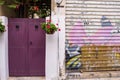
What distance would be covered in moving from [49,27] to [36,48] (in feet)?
3.42

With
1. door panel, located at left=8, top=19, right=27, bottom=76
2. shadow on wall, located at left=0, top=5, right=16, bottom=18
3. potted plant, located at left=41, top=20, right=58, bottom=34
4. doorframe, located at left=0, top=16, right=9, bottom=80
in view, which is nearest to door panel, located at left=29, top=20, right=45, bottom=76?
door panel, located at left=8, top=19, right=27, bottom=76

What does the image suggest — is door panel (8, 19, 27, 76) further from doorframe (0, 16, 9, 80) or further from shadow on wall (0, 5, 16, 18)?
shadow on wall (0, 5, 16, 18)

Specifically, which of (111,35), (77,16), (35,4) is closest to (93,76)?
(111,35)

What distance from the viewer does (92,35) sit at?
27.4 feet

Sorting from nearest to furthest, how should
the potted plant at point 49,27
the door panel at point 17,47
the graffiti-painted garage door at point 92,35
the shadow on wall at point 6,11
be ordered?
the potted plant at point 49,27 < the door panel at point 17,47 < the graffiti-painted garage door at point 92,35 < the shadow on wall at point 6,11

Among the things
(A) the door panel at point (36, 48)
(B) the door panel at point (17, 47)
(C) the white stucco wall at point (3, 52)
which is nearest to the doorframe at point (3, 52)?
(C) the white stucco wall at point (3, 52)

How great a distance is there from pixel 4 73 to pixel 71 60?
2.32 meters

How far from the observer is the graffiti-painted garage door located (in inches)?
326

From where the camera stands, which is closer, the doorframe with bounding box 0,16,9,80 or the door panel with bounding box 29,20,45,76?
the doorframe with bounding box 0,16,9,80

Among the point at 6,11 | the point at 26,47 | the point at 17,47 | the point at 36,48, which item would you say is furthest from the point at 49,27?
the point at 6,11

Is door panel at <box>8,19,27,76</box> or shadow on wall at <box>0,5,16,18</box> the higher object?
shadow on wall at <box>0,5,16,18</box>

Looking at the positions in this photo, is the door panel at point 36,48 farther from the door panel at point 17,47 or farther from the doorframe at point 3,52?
the doorframe at point 3,52

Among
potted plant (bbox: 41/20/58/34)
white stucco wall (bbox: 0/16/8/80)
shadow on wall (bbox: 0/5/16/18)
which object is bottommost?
white stucco wall (bbox: 0/16/8/80)

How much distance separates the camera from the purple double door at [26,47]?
803cm
